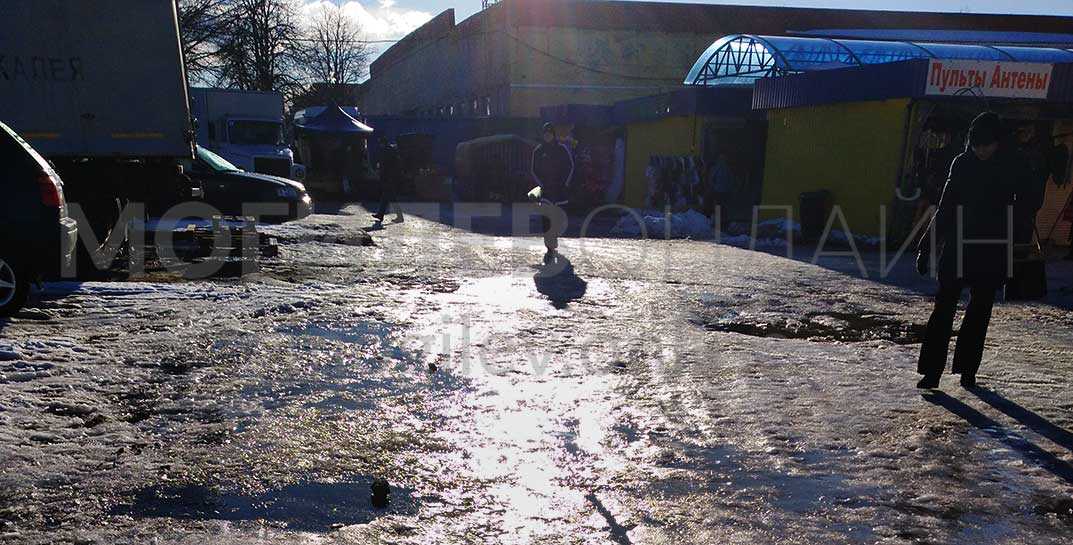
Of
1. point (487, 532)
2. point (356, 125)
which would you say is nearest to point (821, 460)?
point (487, 532)

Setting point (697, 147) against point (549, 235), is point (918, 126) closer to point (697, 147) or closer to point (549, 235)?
point (697, 147)

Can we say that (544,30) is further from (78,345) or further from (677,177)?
(78,345)

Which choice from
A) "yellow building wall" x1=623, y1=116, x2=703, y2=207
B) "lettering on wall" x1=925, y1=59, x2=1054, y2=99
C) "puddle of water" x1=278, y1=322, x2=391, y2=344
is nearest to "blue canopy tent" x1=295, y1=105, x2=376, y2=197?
"yellow building wall" x1=623, y1=116, x2=703, y2=207

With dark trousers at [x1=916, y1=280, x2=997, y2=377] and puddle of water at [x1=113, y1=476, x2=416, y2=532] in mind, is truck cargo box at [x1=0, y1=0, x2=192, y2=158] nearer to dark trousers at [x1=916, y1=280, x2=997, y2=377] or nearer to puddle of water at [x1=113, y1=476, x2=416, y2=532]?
puddle of water at [x1=113, y1=476, x2=416, y2=532]

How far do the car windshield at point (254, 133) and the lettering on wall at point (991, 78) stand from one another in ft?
64.0

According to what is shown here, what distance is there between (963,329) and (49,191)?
6.78 metres

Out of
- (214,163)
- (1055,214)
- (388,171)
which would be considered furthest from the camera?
(388,171)

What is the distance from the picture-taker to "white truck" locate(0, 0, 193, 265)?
9789 millimetres

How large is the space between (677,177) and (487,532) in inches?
731

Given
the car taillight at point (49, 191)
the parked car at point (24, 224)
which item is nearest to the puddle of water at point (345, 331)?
the parked car at point (24, 224)

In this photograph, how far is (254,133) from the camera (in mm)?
25172

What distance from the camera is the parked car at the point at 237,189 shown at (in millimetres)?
13695

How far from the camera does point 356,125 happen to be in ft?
98.6

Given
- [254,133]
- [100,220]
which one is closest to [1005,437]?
[100,220]
